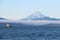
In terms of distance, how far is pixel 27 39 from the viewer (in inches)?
2402

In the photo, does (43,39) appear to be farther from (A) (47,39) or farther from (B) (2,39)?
(B) (2,39)

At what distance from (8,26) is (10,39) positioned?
209 feet

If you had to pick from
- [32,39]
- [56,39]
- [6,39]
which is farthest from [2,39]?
[56,39]

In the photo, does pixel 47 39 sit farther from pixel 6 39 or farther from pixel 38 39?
pixel 6 39

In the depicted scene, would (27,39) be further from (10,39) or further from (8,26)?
(8,26)

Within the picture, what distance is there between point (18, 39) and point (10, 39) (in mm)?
1563

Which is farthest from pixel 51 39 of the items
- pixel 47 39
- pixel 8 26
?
pixel 8 26

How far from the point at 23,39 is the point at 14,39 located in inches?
61.2

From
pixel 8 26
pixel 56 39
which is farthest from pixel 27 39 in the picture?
pixel 8 26

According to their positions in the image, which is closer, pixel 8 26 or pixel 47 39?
pixel 47 39

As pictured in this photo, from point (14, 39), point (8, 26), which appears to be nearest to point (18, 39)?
point (14, 39)

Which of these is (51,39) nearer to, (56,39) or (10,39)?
(56,39)

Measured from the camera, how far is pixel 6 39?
6069cm

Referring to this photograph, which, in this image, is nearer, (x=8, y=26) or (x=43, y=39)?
(x=43, y=39)
